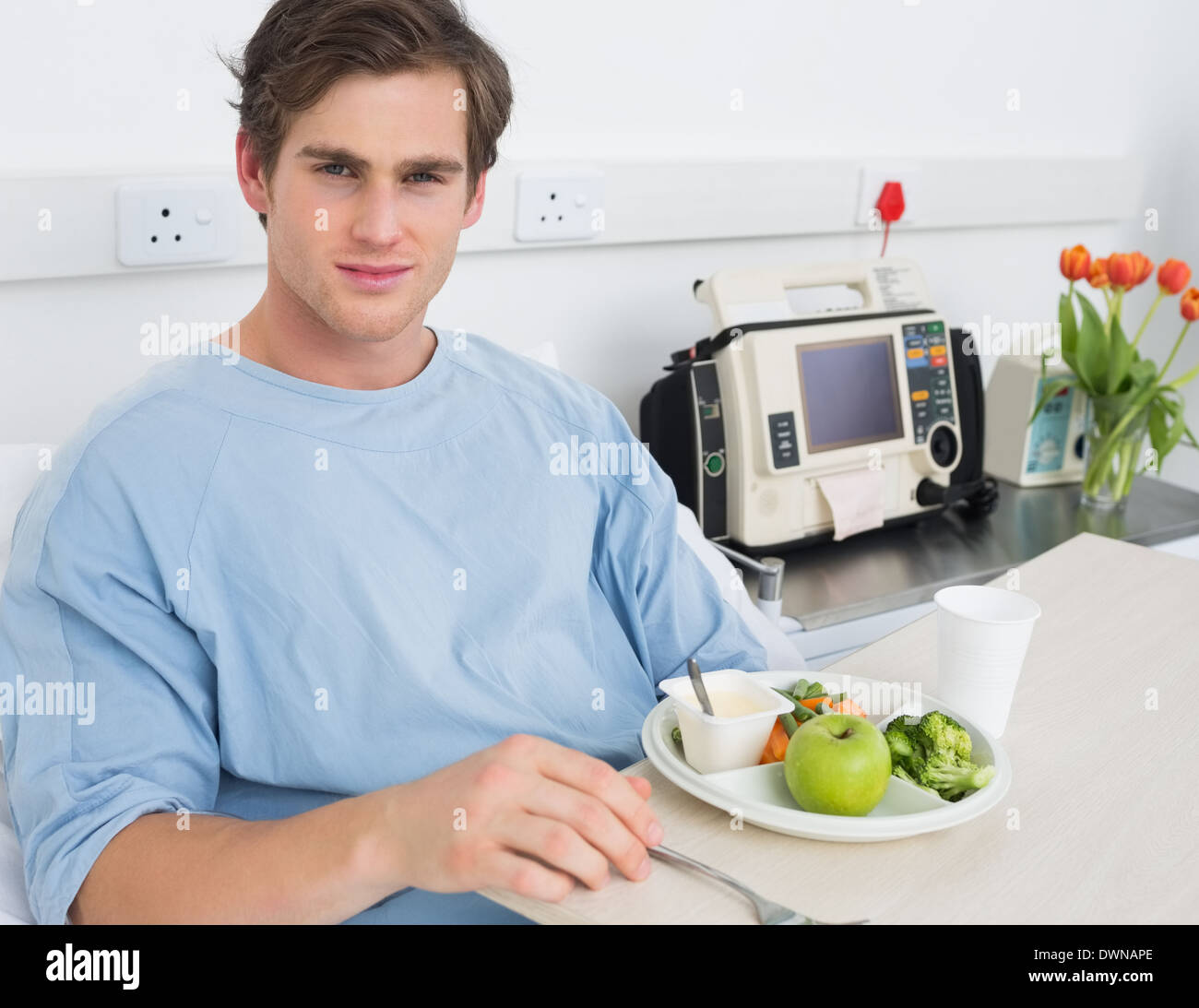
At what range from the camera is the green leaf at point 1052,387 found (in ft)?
7.49

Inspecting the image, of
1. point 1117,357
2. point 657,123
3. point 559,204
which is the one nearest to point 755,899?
point 559,204

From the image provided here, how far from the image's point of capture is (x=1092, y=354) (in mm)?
2215

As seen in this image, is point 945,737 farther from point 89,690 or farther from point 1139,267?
point 1139,267

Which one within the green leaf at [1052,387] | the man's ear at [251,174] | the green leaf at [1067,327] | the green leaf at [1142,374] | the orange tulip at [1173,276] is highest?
the man's ear at [251,174]

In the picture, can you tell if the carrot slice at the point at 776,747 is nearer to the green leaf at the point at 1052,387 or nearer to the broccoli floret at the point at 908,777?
the broccoli floret at the point at 908,777

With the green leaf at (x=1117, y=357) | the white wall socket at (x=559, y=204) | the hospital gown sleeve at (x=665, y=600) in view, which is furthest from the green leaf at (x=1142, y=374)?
the hospital gown sleeve at (x=665, y=600)

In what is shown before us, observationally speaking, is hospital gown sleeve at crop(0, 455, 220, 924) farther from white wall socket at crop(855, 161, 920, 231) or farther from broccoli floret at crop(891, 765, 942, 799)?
white wall socket at crop(855, 161, 920, 231)

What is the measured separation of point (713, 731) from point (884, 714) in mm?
211

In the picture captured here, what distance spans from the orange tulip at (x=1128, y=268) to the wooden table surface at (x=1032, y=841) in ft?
3.49


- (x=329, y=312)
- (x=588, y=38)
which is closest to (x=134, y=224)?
(x=329, y=312)

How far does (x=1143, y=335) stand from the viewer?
9.30 feet

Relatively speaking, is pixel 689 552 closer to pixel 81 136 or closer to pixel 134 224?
pixel 134 224

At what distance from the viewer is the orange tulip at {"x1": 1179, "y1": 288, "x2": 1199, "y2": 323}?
221 centimetres

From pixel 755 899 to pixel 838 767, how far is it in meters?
0.13
